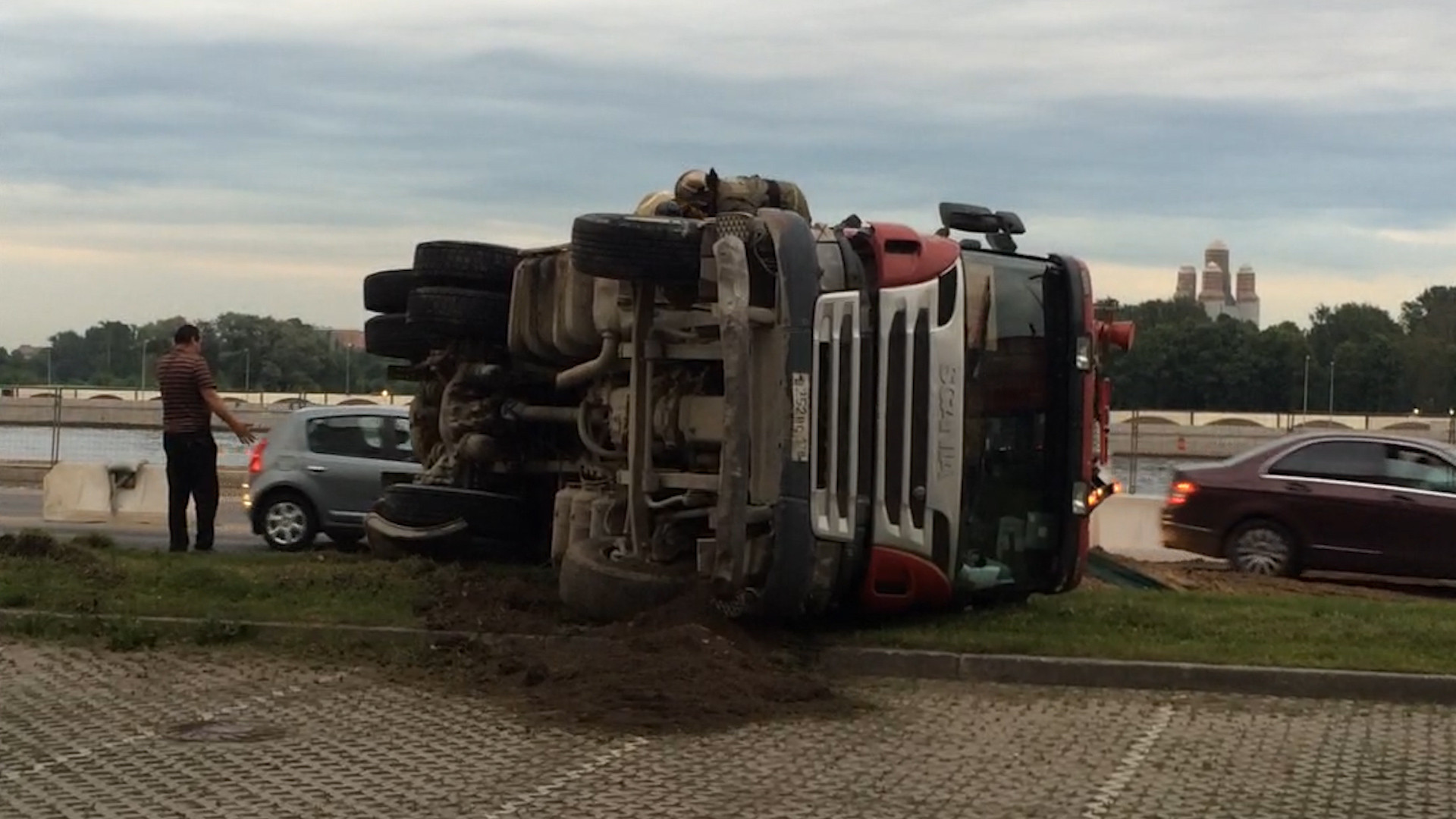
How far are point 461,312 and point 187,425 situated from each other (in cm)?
311

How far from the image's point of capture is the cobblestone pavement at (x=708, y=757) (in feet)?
21.6

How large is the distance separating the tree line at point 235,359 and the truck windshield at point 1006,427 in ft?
98.7

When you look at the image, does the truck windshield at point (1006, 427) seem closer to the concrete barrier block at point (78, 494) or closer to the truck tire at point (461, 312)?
the truck tire at point (461, 312)

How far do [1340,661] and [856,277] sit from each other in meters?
3.37

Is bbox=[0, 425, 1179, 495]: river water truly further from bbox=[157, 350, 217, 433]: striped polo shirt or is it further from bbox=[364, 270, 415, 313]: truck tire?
bbox=[364, 270, 415, 313]: truck tire

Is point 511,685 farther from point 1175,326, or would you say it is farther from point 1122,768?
point 1175,326

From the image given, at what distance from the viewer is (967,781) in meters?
7.06

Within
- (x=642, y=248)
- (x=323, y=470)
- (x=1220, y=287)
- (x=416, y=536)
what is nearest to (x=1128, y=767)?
(x=642, y=248)

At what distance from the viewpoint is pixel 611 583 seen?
998 cm

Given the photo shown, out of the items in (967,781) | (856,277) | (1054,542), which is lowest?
(967,781)

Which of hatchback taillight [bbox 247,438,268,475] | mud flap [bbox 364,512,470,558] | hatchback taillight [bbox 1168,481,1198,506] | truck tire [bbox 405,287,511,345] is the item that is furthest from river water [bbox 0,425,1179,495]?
truck tire [bbox 405,287,511,345]

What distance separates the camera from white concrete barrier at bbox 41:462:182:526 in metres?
22.3

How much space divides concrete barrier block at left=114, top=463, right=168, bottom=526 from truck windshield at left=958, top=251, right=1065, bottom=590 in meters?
14.7

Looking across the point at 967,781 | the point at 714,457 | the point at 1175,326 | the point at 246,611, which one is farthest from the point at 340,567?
the point at 1175,326
